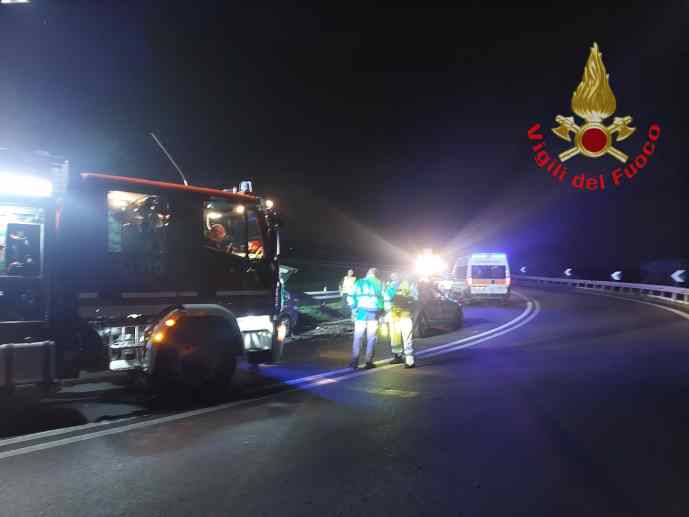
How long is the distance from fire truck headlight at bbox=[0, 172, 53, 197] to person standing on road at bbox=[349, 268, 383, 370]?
4876 mm

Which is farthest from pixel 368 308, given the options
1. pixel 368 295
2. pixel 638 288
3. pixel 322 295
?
pixel 638 288

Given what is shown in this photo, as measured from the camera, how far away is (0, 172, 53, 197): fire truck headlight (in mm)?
6238

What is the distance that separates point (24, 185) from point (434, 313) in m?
10.5

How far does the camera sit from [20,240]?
20.6ft

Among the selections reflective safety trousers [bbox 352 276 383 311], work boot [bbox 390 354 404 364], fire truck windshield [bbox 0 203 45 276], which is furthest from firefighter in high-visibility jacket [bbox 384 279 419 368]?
fire truck windshield [bbox 0 203 45 276]

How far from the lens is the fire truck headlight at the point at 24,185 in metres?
6.24

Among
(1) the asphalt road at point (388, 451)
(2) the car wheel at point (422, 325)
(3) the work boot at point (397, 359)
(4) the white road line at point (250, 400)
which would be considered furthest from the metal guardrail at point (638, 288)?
(1) the asphalt road at point (388, 451)

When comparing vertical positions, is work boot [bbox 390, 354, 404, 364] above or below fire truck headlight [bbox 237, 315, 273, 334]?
below

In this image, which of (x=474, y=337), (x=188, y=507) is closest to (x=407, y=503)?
(x=188, y=507)

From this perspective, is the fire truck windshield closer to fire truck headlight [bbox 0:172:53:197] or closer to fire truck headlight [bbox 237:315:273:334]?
fire truck headlight [bbox 0:172:53:197]

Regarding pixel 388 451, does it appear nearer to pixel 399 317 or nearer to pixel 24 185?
pixel 24 185

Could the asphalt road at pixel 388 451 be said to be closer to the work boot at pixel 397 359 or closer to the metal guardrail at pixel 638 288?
the work boot at pixel 397 359

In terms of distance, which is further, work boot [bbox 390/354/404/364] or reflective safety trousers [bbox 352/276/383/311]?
work boot [bbox 390/354/404/364]

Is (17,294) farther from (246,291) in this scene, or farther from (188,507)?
(188,507)
